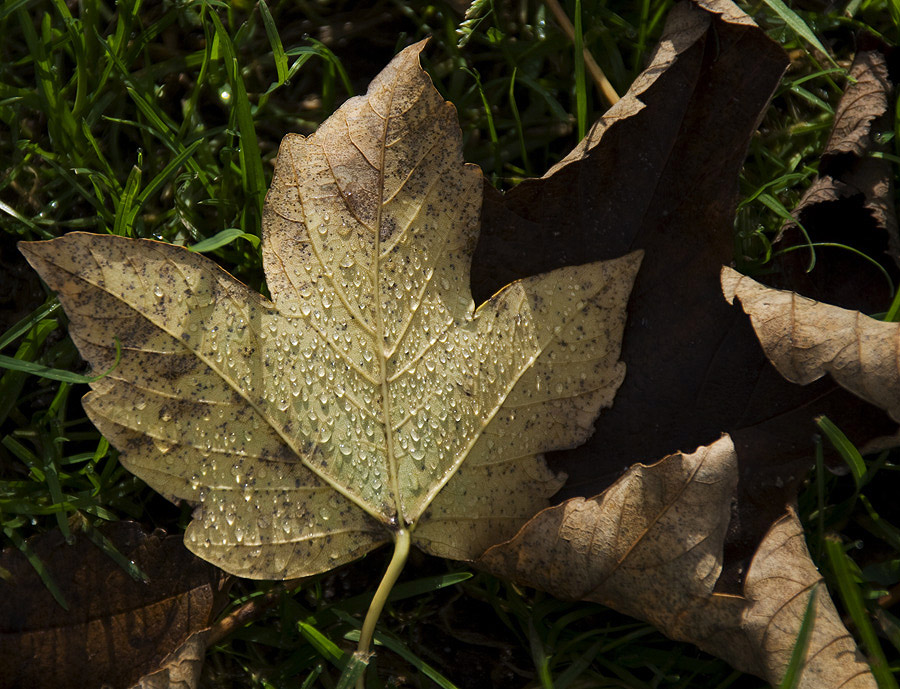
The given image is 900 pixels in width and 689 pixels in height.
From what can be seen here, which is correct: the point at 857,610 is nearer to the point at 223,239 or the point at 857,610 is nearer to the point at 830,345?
the point at 830,345

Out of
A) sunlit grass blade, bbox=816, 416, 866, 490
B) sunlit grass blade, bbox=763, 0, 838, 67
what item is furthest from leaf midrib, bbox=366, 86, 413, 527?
sunlit grass blade, bbox=763, 0, 838, 67

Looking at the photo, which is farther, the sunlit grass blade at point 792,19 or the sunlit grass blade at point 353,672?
the sunlit grass blade at point 792,19

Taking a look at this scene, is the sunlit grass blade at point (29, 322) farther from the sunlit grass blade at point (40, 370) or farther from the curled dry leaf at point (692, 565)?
the curled dry leaf at point (692, 565)

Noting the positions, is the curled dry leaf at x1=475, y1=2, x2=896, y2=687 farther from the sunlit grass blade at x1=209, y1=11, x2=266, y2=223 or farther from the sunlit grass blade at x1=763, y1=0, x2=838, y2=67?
the sunlit grass blade at x1=209, y1=11, x2=266, y2=223

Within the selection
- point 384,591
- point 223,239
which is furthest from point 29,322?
point 384,591

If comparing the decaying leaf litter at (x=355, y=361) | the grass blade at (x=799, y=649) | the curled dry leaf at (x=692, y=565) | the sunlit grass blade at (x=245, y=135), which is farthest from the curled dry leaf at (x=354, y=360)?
the grass blade at (x=799, y=649)

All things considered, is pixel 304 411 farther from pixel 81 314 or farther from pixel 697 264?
pixel 697 264
